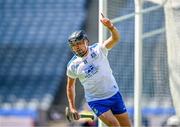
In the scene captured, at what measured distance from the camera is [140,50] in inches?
292

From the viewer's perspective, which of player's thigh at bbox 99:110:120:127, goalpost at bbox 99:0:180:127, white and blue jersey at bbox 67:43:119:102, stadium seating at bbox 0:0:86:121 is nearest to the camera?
player's thigh at bbox 99:110:120:127

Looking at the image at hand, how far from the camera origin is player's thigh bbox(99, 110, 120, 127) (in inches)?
256

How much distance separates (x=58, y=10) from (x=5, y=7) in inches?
68.8

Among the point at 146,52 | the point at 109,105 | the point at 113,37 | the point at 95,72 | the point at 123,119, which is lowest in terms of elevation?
the point at 123,119

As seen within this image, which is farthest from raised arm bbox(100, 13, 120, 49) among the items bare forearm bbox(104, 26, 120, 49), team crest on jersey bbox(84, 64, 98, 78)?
team crest on jersey bbox(84, 64, 98, 78)

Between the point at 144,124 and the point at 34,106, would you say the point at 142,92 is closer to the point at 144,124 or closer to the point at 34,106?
the point at 144,124

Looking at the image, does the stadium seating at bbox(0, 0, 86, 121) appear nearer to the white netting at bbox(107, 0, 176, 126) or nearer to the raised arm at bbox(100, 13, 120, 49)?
the white netting at bbox(107, 0, 176, 126)

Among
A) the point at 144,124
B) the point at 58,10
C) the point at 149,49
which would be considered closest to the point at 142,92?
the point at 149,49

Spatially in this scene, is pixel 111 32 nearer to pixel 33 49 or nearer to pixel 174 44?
pixel 174 44

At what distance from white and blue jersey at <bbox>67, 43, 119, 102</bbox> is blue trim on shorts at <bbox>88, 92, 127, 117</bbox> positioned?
4 cm

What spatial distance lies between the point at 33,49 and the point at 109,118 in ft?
40.0

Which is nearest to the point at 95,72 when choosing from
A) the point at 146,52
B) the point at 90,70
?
the point at 90,70

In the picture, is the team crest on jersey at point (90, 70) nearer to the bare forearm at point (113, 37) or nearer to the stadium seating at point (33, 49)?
the bare forearm at point (113, 37)

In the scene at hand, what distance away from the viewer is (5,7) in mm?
20156
